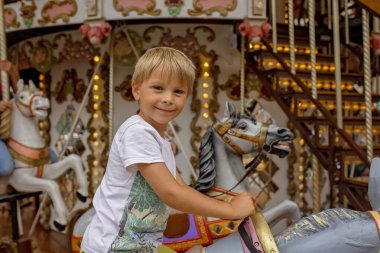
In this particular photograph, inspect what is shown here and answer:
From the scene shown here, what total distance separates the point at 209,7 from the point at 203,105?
50.6 inches

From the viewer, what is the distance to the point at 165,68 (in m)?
1.26

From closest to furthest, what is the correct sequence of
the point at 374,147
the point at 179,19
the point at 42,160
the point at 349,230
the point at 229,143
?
the point at 349,230
the point at 229,143
the point at 374,147
the point at 42,160
the point at 179,19

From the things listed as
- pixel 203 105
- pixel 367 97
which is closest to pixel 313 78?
pixel 367 97

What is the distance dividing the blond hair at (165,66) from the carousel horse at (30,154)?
3166 millimetres

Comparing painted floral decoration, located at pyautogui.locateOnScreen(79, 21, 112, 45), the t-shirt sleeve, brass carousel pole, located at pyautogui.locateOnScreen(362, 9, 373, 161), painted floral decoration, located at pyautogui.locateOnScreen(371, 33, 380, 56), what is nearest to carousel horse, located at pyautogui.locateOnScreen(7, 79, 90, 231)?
painted floral decoration, located at pyautogui.locateOnScreen(79, 21, 112, 45)

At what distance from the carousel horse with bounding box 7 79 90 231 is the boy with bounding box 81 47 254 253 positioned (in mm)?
2983

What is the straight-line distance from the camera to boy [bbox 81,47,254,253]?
124 centimetres

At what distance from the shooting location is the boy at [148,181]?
1240 mm

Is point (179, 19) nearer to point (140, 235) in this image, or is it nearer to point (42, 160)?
point (42, 160)

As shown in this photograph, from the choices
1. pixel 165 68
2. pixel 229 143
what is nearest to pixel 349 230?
pixel 165 68

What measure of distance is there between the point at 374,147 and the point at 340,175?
1.25ft

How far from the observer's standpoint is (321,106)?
153 inches

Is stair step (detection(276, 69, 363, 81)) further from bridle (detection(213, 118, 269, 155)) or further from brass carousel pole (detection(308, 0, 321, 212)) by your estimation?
bridle (detection(213, 118, 269, 155))

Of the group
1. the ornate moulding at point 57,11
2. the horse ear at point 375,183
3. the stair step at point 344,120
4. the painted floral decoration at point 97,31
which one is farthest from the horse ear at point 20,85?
the horse ear at point 375,183
